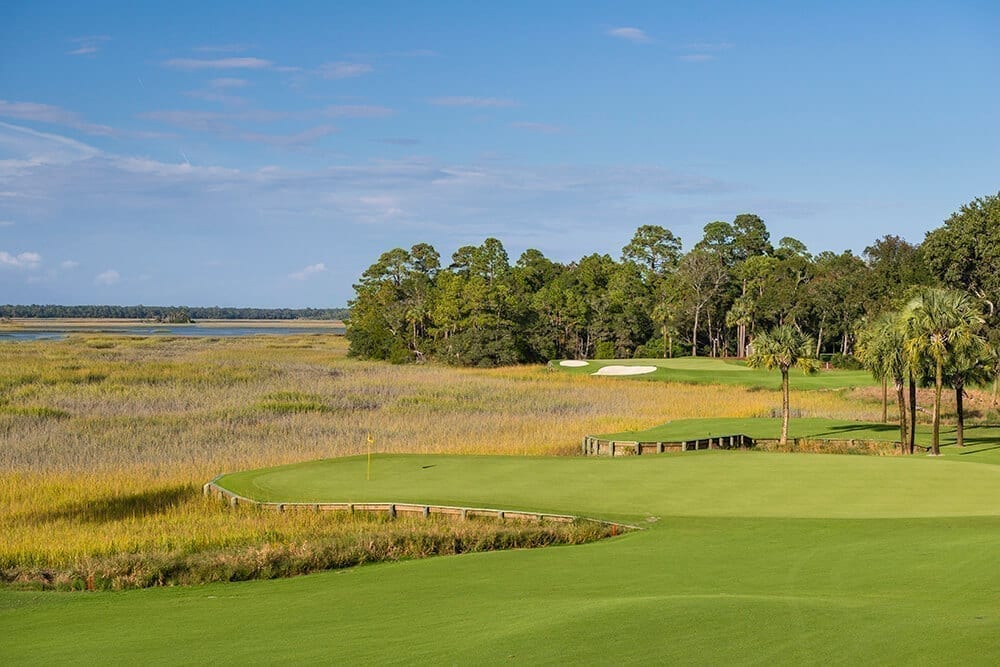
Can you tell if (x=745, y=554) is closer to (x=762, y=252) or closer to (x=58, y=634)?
(x=58, y=634)

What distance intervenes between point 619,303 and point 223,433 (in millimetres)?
62296

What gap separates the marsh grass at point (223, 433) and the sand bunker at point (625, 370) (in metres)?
2.91

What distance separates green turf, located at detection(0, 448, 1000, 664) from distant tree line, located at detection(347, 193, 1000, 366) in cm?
5435

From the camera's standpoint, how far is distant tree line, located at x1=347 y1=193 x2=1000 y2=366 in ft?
267

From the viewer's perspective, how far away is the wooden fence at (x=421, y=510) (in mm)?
17219

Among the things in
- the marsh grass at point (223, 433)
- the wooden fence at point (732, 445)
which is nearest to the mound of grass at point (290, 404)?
the marsh grass at point (223, 433)

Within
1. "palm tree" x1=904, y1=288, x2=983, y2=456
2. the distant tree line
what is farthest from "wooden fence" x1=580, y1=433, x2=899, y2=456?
the distant tree line

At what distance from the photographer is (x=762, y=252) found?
11794 cm

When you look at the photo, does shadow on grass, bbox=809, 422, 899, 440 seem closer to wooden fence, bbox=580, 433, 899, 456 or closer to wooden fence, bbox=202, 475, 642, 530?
wooden fence, bbox=580, 433, 899, 456

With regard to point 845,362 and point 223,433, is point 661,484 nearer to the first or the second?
point 223,433

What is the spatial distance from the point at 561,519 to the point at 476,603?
671 centimetres

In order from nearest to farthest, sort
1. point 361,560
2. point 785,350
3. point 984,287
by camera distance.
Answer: point 361,560
point 785,350
point 984,287

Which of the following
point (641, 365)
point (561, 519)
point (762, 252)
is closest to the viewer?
point (561, 519)

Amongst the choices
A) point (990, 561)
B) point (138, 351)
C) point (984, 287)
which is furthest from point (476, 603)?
point (138, 351)
